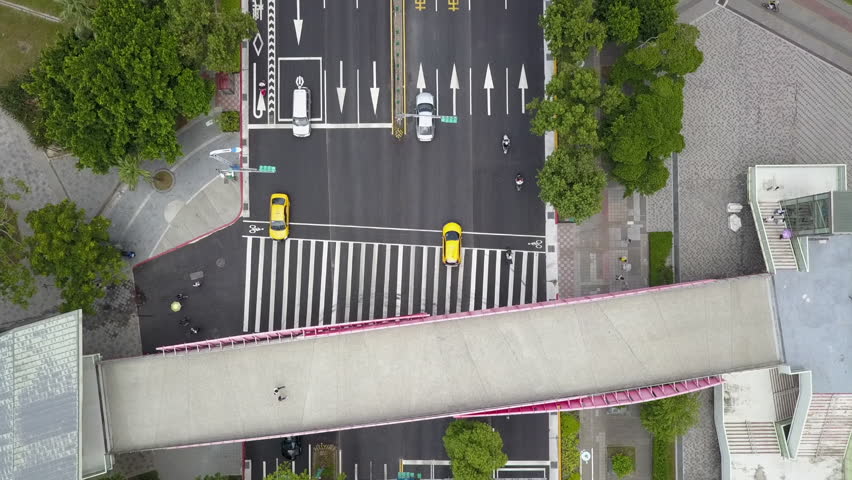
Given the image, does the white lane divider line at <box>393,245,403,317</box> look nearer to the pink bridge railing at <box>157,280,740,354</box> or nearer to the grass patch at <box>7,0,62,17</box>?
the pink bridge railing at <box>157,280,740,354</box>

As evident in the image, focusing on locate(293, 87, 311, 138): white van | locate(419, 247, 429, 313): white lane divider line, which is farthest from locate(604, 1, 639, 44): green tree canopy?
locate(293, 87, 311, 138): white van

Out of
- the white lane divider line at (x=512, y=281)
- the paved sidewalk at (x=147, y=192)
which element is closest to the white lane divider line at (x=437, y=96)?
the white lane divider line at (x=512, y=281)

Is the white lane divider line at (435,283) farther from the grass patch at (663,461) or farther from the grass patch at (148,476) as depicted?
the grass patch at (148,476)

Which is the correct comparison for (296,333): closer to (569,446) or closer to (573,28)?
(569,446)

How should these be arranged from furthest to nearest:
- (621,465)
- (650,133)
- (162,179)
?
(162,179), (621,465), (650,133)

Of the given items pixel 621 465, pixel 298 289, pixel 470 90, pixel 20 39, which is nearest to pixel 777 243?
pixel 621 465

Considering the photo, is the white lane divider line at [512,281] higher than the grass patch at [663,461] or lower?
higher
